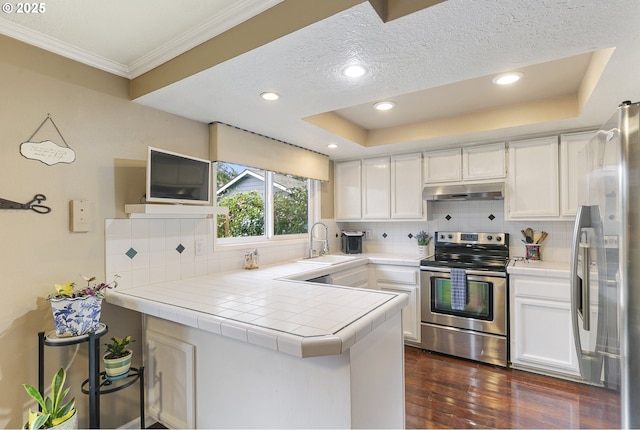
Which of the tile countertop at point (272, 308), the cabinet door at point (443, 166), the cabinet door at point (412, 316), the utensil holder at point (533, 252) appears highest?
the cabinet door at point (443, 166)

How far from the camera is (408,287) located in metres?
3.17

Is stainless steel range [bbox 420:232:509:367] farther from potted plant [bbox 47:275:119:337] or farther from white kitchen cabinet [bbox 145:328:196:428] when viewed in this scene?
potted plant [bbox 47:275:119:337]

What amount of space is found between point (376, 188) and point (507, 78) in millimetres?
1778

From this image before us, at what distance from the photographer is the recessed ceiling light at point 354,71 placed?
159 centimetres

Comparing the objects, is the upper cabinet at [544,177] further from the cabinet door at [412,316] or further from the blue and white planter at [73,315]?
the blue and white planter at [73,315]

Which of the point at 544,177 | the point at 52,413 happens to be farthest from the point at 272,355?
the point at 544,177

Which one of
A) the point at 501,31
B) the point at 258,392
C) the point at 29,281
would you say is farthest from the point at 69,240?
the point at 501,31

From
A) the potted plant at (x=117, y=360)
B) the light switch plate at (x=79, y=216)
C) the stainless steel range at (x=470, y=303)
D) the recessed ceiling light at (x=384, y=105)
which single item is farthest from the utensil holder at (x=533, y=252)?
the light switch plate at (x=79, y=216)

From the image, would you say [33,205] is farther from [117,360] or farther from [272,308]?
[272,308]

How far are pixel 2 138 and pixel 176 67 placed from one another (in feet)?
2.89

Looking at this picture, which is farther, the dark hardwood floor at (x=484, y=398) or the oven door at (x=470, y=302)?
the oven door at (x=470, y=302)

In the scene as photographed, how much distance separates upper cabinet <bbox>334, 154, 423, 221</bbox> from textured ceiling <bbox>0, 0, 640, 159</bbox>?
1083 mm

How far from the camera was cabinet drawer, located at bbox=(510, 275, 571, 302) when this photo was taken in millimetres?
2455

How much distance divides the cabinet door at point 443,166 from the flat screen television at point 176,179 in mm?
2212
